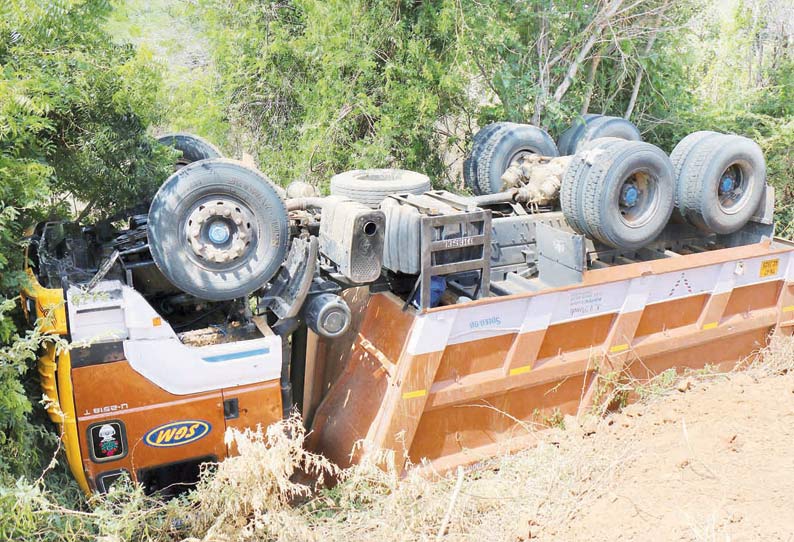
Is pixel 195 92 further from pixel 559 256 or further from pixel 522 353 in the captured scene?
pixel 522 353

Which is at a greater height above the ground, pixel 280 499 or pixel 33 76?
pixel 33 76

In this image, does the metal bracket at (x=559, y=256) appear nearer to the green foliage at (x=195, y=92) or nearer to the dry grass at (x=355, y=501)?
the dry grass at (x=355, y=501)

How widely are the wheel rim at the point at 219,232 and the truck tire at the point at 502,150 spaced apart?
3.13 m

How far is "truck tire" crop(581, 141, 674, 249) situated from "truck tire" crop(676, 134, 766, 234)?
0.32 m

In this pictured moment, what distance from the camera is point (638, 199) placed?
5.12 meters

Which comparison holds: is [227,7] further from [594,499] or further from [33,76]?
[594,499]

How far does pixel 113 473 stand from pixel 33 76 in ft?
7.08

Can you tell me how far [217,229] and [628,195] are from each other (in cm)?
292

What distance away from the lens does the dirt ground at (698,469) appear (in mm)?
3475

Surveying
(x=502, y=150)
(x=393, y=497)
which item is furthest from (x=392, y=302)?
(x=502, y=150)

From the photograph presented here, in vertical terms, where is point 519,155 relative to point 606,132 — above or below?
below

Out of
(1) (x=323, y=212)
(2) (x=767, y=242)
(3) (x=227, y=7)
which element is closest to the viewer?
(1) (x=323, y=212)

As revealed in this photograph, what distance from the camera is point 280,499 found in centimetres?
386

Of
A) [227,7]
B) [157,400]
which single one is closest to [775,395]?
[157,400]
